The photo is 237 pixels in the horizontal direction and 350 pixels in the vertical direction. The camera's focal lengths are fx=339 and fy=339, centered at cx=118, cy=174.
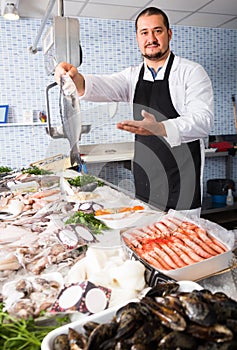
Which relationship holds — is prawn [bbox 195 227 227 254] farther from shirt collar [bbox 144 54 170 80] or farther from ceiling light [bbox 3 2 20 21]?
ceiling light [bbox 3 2 20 21]

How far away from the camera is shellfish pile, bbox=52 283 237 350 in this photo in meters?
0.54

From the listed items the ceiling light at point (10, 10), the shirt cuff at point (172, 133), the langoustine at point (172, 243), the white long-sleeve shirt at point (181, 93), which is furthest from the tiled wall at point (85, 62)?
the langoustine at point (172, 243)

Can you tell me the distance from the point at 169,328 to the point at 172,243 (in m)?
0.47

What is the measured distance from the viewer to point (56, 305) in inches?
30.8

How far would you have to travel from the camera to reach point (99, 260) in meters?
0.97

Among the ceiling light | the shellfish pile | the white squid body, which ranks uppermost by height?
the ceiling light

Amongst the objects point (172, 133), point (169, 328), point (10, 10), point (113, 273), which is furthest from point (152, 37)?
point (10, 10)

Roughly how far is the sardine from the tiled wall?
9.00ft

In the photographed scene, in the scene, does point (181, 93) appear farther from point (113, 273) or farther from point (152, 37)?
point (113, 273)

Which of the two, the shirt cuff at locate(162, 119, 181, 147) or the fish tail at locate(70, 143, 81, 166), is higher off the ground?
the shirt cuff at locate(162, 119, 181, 147)

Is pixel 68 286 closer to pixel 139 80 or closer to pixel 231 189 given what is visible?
pixel 139 80

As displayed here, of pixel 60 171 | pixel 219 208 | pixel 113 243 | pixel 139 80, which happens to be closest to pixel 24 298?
pixel 113 243

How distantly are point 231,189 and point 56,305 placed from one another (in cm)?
432

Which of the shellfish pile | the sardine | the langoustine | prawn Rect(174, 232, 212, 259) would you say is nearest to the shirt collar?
the sardine
